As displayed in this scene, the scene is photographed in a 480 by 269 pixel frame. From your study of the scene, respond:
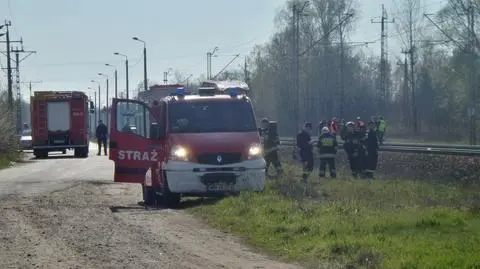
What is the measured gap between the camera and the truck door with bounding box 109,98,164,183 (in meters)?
19.4

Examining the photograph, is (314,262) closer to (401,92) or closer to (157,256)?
(157,256)

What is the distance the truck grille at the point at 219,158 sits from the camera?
58.7 feet

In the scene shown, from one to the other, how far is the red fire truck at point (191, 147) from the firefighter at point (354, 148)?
770 centimetres

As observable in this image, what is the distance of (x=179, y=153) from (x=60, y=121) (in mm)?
30319

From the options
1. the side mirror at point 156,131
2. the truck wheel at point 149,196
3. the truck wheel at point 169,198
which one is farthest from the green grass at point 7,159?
the truck wheel at point 169,198

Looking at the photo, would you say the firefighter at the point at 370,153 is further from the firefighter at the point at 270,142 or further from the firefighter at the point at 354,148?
the firefighter at the point at 270,142

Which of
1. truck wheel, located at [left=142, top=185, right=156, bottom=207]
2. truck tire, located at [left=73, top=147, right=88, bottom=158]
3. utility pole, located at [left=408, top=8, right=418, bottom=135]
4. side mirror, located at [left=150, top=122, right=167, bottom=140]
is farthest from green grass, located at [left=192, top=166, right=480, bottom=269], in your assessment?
utility pole, located at [left=408, top=8, right=418, bottom=135]

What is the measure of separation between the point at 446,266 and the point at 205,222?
21.8ft

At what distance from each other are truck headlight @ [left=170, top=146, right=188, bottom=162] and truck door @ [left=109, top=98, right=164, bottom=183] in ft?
4.75

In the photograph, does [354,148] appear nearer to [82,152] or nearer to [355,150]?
[355,150]

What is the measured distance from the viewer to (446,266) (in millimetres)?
9281

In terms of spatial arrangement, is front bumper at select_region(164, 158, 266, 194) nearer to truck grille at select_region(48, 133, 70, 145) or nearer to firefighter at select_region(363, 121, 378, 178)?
firefighter at select_region(363, 121, 378, 178)

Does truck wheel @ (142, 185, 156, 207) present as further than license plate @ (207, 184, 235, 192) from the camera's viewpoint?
Yes

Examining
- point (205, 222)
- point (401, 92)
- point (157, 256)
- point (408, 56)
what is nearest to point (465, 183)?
point (205, 222)
